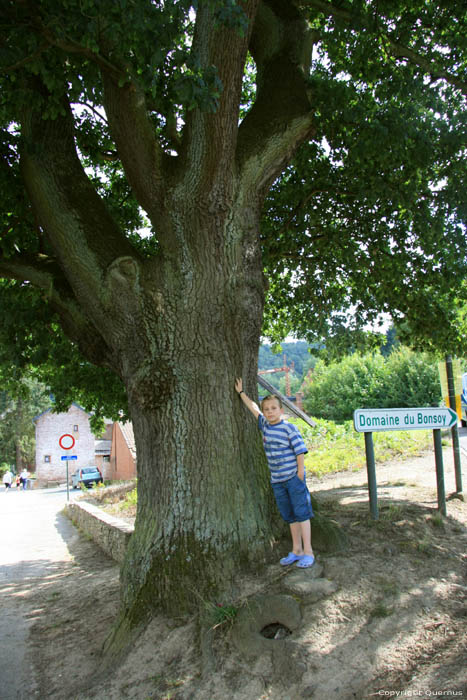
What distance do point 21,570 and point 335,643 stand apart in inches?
310

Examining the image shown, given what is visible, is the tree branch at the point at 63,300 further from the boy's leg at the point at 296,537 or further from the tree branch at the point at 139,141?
the boy's leg at the point at 296,537

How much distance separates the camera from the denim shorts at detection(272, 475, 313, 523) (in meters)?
4.59

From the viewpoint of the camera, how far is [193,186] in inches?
209

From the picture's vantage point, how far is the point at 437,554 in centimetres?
492

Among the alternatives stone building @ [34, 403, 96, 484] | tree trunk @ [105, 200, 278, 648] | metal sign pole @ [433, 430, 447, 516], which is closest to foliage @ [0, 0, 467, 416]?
tree trunk @ [105, 200, 278, 648]

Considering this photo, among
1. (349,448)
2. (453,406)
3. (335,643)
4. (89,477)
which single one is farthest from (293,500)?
(89,477)

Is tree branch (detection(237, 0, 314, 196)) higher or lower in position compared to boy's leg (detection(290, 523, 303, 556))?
higher

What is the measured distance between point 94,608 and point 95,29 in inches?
238

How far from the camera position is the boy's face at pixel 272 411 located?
4.78 meters

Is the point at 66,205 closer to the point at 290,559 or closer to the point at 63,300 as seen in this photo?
the point at 63,300

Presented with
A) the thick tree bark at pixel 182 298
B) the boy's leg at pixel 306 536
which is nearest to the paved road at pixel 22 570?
the thick tree bark at pixel 182 298

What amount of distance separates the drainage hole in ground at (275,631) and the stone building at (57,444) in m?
54.1

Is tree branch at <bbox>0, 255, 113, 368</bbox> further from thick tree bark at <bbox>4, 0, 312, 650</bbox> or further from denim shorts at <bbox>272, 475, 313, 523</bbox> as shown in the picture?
denim shorts at <bbox>272, 475, 313, 523</bbox>

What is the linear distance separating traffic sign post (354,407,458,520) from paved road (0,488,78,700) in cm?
380
